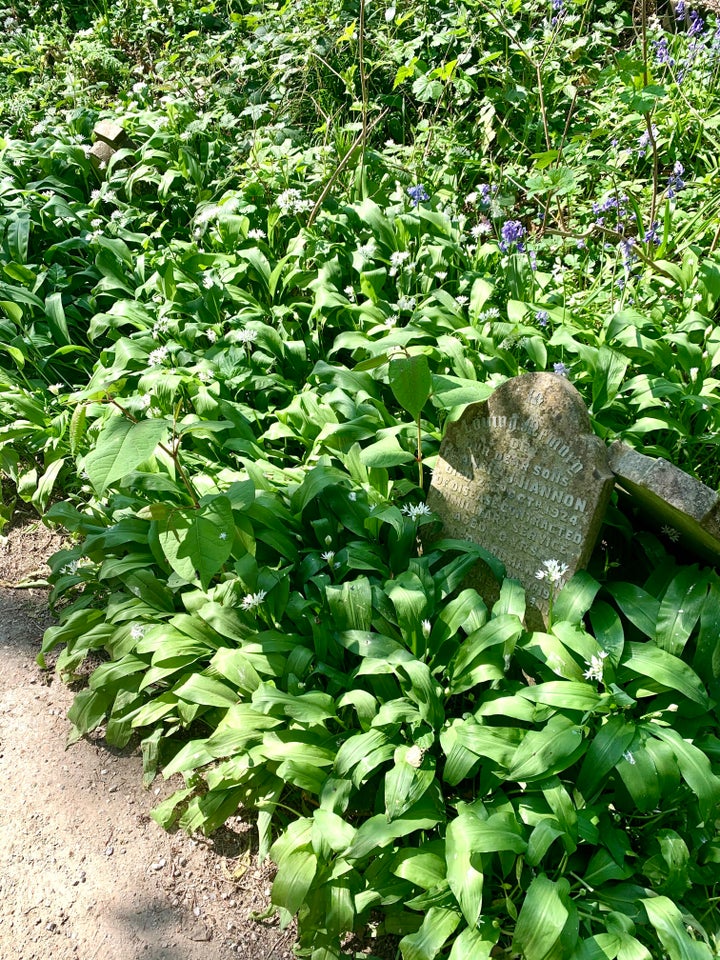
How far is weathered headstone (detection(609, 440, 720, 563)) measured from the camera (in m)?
2.25

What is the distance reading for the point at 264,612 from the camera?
2.76 m

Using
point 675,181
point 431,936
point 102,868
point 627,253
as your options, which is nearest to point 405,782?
point 431,936

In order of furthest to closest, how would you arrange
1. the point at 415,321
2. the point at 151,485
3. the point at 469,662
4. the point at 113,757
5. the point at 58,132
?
the point at 58,132 < the point at 415,321 < the point at 113,757 < the point at 151,485 < the point at 469,662

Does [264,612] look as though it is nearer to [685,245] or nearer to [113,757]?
[113,757]

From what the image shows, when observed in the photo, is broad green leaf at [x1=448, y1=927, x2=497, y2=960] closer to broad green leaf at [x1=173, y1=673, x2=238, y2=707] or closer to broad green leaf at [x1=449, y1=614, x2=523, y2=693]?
broad green leaf at [x1=449, y1=614, x2=523, y2=693]

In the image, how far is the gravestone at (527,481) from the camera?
2.50 metres

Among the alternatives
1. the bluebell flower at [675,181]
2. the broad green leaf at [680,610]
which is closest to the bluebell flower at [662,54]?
the bluebell flower at [675,181]

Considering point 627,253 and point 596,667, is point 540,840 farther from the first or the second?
point 627,253

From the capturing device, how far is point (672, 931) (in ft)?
6.28

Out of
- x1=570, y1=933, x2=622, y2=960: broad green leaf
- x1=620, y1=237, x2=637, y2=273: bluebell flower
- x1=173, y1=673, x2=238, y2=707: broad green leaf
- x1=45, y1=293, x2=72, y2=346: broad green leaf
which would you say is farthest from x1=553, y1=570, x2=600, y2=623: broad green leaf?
x1=45, y1=293, x2=72, y2=346: broad green leaf

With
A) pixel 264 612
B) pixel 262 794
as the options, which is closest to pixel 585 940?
pixel 262 794

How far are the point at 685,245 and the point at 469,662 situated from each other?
2536 millimetres

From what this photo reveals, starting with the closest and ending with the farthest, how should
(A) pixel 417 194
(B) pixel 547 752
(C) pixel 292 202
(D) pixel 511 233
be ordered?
1. (B) pixel 547 752
2. (D) pixel 511 233
3. (A) pixel 417 194
4. (C) pixel 292 202

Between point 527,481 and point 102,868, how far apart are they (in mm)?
1805
